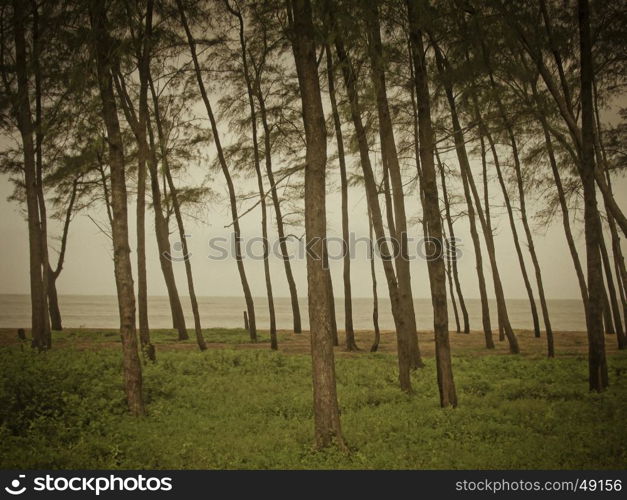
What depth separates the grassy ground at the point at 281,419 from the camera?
634 centimetres

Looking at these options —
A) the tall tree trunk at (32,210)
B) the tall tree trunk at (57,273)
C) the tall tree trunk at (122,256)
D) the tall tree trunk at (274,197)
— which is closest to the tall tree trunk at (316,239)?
the tall tree trunk at (122,256)

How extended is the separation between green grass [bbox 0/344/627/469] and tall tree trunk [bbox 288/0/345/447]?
1.82 feet

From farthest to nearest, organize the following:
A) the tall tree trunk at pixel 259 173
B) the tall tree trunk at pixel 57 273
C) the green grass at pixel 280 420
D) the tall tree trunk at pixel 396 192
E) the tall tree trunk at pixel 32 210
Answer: the tall tree trunk at pixel 57 273, the tall tree trunk at pixel 259 173, the tall tree trunk at pixel 32 210, the tall tree trunk at pixel 396 192, the green grass at pixel 280 420

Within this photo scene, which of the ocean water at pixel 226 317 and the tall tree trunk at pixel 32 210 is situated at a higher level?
the tall tree trunk at pixel 32 210

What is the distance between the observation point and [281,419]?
27.6 feet

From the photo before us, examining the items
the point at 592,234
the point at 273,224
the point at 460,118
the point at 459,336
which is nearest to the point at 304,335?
the point at 273,224

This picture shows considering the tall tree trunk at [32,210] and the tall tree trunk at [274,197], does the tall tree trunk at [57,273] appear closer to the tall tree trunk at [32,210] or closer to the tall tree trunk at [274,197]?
the tall tree trunk at [32,210]

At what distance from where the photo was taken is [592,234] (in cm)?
1013

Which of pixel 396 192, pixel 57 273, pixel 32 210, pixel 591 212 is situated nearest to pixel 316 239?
pixel 396 192

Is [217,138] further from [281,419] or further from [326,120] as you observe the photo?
[281,419]

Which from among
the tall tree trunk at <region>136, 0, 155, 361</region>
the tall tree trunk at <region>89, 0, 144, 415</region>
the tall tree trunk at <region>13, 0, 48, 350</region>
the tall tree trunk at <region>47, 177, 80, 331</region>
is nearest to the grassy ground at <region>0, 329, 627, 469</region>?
the tall tree trunk at <region>89, 0, 144, 415</region>

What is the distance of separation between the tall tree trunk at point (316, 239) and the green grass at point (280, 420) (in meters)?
0.56

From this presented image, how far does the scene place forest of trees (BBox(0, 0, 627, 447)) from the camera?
295 inches

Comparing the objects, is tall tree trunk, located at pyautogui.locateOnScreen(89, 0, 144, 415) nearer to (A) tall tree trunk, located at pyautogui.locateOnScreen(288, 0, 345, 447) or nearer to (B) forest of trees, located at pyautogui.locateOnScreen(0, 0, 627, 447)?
(B) forest of trees, located at pyautogui.locateOnScreen(0, 0, 627, 447)
